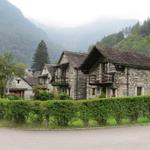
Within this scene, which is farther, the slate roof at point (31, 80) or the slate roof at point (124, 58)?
the slate roof at point (31, 80)

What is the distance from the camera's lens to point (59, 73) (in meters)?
53.3

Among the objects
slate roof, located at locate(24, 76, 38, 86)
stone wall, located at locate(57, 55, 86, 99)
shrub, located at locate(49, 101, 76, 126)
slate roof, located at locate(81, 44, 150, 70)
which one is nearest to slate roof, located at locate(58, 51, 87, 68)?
stone wall, located at locate(57, 55, 86, 99)

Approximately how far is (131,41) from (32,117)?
9805 centimetres

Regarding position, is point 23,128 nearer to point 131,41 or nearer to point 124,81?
point 124,81

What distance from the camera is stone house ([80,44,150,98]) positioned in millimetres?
38844

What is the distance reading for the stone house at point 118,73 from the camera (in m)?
38.8

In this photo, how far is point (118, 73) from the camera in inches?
1534

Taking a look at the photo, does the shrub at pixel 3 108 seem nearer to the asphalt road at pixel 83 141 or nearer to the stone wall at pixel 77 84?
the asphalt road at pixel 83 141

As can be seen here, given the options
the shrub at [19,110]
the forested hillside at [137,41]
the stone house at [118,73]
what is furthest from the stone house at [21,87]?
the shrub at [19,110]

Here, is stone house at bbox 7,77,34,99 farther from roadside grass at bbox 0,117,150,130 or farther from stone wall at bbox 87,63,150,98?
roadside grass at bbox 0,117,150,130

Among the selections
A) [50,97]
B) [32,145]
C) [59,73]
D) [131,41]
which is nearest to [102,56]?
[50,97]

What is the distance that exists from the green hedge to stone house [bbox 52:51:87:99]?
1045 inches

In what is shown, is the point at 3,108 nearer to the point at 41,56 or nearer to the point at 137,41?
the point at 41,56

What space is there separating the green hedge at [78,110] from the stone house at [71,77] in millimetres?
26554
